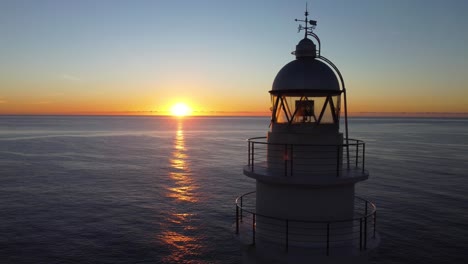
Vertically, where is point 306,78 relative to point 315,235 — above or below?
above

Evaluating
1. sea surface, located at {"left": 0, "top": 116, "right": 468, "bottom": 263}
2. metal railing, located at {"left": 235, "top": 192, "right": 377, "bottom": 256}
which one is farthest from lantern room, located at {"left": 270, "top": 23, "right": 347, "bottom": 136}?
sea surface, located at {"left": 0, "top": 116, "right": 468, "bottom": 263}

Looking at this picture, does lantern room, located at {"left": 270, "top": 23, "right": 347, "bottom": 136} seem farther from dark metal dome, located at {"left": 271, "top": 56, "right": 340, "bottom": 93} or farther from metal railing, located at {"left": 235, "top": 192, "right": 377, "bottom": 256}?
metal railing, located at {"left": 235, "top": 192, "right": 377, "bottom": 256}

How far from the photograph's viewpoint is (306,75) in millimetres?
9148

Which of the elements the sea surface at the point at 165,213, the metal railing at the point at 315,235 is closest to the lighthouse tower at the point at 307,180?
the metal railing at the point at 315,235

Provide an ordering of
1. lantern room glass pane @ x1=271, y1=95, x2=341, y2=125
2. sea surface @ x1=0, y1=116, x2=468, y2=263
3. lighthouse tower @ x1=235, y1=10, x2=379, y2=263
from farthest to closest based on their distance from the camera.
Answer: sea surface @ x1=0, y1=116, x2=468, y2=263, lantern room glass pane @ x1=271, y1=95, x2=341, y2=125, lighthouse tower @ x1=235, y1=10, x2=379, y2=263

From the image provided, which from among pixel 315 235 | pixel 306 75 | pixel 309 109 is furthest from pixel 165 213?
pixel 306 75

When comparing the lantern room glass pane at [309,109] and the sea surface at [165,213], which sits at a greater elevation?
the lantern room glass pane at [309,109]

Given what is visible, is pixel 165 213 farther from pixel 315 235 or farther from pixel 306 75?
pixel 306 75

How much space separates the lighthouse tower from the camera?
29.4 ft

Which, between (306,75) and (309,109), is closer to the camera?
(306,75)

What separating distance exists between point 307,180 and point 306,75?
8.62 ft

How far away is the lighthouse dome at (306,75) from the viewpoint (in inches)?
358

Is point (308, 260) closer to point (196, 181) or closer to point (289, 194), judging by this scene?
point (289, 194)

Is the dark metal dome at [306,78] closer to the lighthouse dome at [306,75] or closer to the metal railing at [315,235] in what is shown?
the lighthouse dome at [306,75]
